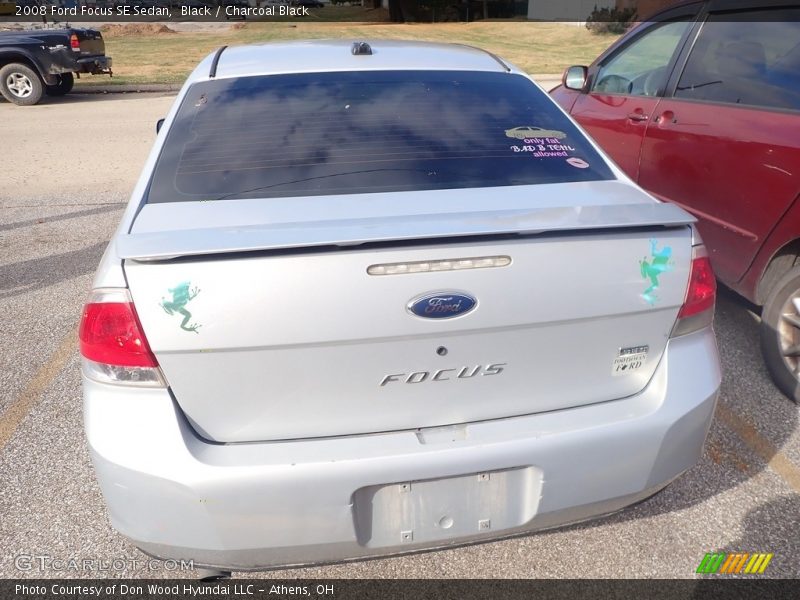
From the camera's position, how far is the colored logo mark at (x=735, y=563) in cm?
228

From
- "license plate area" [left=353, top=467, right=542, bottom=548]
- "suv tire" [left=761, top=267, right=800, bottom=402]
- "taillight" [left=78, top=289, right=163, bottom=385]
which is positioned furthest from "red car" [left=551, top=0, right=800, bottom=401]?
"taillight" [left=78, top=289, right=163, bottom=385]

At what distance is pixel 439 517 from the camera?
1824mm

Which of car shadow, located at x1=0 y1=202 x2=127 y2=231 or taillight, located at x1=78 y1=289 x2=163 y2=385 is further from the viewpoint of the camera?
car shadow, located at x1=0 y1=202 x2=127 y2=231

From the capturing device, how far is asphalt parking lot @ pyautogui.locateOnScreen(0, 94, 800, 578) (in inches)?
90.6

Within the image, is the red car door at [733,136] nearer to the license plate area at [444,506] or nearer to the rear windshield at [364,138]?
the rear windshield at [364,138]

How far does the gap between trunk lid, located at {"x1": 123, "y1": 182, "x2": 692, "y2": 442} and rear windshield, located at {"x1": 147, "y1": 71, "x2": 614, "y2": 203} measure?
243 millimetres

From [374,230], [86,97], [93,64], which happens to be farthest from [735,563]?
[86,97]

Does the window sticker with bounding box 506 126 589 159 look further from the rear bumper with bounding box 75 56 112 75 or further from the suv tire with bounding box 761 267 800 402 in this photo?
the rear bumper with bounding box 75 56 112 75

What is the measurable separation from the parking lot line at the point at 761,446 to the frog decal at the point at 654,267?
4.68 ft

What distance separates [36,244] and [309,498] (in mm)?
4927

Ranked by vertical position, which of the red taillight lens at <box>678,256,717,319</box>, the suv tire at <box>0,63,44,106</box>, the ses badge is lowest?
the suv tire at <box>0,63,44,106</box>

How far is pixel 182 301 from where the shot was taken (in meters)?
1.66
